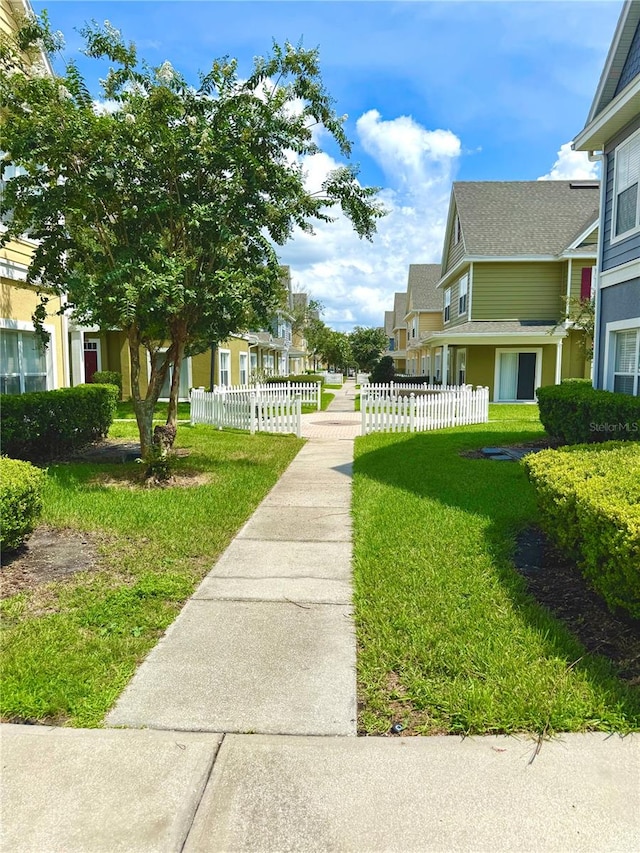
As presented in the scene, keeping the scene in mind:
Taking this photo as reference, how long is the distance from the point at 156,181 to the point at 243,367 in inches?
885

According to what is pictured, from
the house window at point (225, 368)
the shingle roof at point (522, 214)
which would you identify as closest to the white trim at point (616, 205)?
the shingle roof at point (522, 214)

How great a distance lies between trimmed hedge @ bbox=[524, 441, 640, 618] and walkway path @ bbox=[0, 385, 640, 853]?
1087mm

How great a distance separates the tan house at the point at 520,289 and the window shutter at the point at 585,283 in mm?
36

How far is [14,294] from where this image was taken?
31.9 ft

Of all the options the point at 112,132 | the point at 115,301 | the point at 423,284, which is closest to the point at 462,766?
the point at 115,301

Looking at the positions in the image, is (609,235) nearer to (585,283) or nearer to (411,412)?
(411,412)

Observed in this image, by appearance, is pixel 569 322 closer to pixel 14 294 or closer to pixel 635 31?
pixel 635 31

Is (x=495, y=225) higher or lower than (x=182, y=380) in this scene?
higher

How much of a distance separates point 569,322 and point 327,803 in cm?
2240

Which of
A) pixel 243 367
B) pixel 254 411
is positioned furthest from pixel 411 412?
pixel 243 367

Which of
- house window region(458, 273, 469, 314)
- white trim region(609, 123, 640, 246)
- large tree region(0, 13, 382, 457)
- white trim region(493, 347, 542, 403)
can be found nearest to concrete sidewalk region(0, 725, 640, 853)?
large tree region(0, 13, 382, 457)

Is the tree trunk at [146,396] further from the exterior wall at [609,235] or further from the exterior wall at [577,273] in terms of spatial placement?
the exterior wall at [577,273]

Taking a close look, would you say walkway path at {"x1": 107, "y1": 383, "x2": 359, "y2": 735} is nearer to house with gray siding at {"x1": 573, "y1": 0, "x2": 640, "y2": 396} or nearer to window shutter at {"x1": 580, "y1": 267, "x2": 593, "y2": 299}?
house with gray siding at {"x1": 573, "y1": 0, "x2": 640, "y2": 396}

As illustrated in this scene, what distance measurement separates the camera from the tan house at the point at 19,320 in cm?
934
